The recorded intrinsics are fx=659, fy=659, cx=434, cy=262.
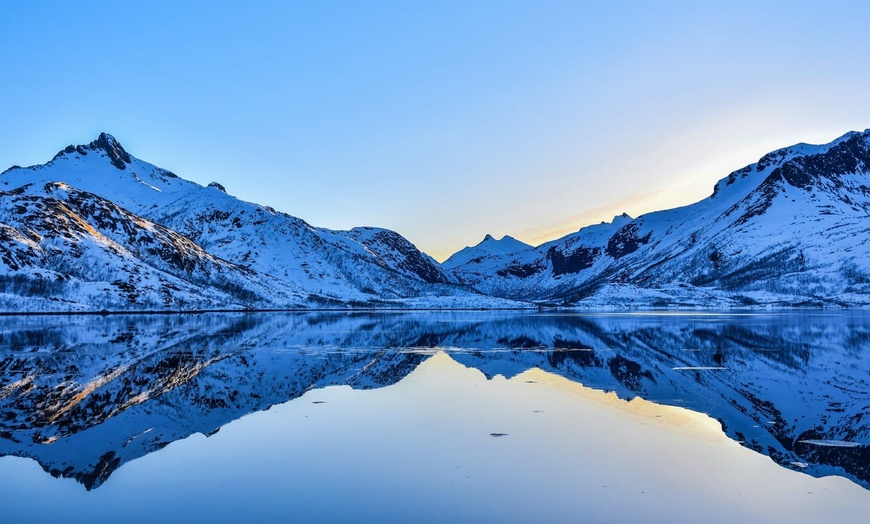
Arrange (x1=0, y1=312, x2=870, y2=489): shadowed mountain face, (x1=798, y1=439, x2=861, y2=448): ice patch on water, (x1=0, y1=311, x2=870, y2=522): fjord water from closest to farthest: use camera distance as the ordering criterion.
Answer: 1. (x1=0, y1=311, x2=870, y2=522): fjord water
2. (x1=798, y1=439, x2=861, y2=448): ice patch on water
3. (x1=0, y1=312, x2=870, y2=489): shadowed mountain face

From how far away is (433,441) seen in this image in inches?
868

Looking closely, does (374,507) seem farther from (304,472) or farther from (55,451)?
(55,451)

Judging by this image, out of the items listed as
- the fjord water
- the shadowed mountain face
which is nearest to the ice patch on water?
the shadowed mountain face

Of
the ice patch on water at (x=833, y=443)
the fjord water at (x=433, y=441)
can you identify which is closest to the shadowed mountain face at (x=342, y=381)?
the ice patch on water at (x=833, y=443)

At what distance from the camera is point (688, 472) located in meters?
18.2

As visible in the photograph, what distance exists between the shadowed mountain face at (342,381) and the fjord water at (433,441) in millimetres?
166

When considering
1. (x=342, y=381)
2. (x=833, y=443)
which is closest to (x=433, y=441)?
(x=833, y=443)

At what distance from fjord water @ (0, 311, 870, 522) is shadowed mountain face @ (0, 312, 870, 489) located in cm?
17

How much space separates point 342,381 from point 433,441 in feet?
54.9

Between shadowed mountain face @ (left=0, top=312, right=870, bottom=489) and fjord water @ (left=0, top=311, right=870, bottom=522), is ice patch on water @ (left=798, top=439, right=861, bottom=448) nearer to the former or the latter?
shadowed mountain face @ (left=0, top=312, right=870, bottom=489)

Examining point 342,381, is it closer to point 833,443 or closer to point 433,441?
point 433,441

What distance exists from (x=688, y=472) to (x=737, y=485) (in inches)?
56.9

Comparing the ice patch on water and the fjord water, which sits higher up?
the fjord water

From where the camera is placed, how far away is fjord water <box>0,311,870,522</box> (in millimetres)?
15180
